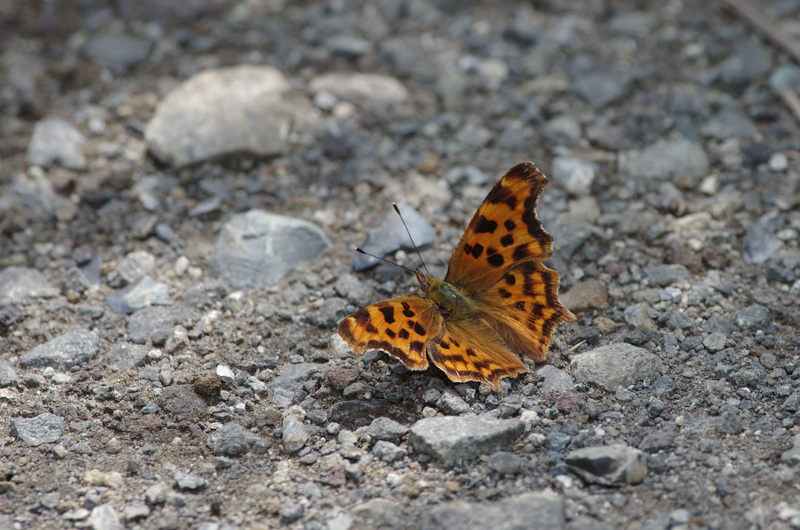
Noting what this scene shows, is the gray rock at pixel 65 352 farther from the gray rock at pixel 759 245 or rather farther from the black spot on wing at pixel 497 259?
the gray rock at pixel 759 245

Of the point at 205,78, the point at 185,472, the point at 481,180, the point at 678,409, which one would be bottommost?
the point at 185,472

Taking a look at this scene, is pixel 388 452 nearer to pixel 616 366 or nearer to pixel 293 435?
pixel 293 435

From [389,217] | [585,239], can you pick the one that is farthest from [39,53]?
[585,239]

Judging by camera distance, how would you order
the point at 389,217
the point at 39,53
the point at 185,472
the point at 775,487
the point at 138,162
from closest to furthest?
1. the point at 775,487
2. the point at 185,472
3. the point at 389,217
4. the point at 138,162
5. the point at 39,53

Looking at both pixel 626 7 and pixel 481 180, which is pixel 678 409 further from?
pixel 626 7

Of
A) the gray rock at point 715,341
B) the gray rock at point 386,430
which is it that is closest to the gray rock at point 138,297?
the gray rock at point 386,430
